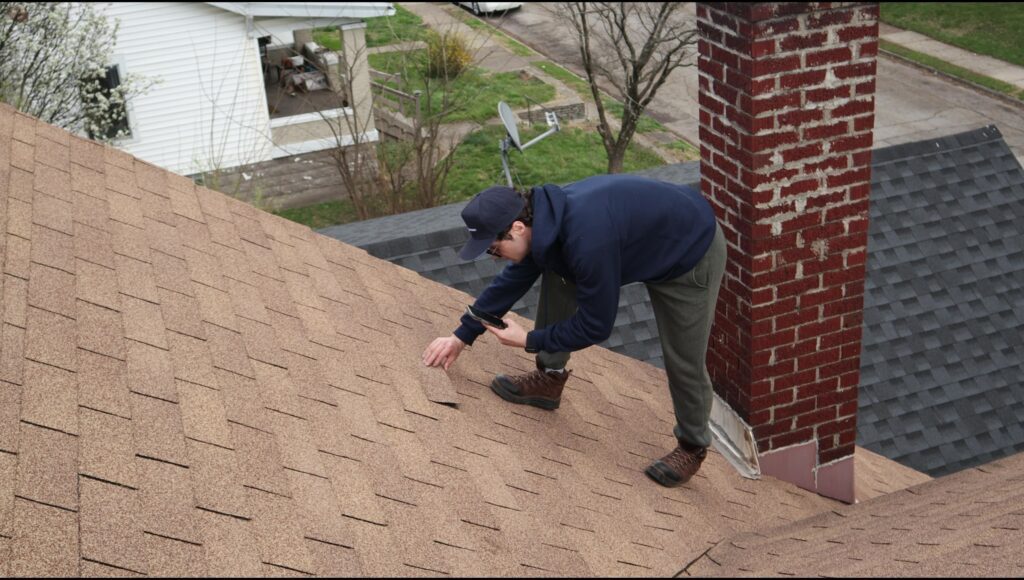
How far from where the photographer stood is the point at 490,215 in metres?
4.28

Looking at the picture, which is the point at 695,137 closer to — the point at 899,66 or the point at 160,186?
the point at 899,66

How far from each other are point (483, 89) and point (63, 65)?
27.5 ft

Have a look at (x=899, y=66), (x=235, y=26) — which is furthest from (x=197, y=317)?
(x=899, y=66)

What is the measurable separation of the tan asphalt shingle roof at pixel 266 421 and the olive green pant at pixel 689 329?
29cm

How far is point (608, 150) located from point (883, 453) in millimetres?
12693

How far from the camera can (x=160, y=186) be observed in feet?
18.2

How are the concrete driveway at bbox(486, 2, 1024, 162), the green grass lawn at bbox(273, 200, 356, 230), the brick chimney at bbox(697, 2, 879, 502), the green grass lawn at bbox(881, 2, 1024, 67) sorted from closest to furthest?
the brick chimney at bbox(697, 2, 879, 502) → the green grass lawn at bbox(273, 200, 356, 230) → the concrete driveway at bbox(486, 2, 1024, 162) → the green grass lawn at bbox(881, 2, 1024, 67)

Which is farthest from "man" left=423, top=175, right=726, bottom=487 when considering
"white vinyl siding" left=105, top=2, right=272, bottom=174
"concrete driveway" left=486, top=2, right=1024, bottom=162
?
"white vinyl siding" left=105, top=2, right=272, bottom=174

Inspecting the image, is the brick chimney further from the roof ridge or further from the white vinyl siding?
the white vinyl siding

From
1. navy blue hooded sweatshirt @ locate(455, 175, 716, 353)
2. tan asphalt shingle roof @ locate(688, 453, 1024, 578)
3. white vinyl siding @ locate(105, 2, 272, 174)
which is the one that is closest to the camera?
tan asphalt shingle roof @ locate(688, 453, 1024, 578)

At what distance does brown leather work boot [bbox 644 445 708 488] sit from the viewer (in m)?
4.67

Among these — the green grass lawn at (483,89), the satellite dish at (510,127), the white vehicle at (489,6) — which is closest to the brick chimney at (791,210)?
the satellite dish at (510,127)

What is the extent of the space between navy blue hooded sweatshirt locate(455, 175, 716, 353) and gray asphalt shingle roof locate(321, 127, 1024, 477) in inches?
73.1

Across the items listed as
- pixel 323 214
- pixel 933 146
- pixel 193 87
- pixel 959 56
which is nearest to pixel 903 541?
pixel 933 146
